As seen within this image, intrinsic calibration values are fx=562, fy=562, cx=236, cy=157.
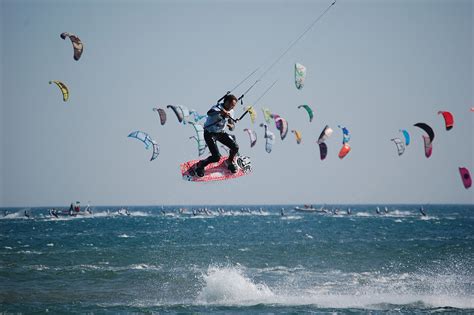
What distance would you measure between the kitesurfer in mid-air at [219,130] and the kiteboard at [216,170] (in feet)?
1.48

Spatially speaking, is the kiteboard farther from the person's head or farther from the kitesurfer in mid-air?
the person's head

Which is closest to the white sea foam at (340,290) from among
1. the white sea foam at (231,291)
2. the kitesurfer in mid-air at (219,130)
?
the white sea foam at (231,291)

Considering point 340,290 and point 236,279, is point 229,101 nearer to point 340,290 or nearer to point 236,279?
point 236,279

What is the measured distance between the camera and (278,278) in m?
26.5

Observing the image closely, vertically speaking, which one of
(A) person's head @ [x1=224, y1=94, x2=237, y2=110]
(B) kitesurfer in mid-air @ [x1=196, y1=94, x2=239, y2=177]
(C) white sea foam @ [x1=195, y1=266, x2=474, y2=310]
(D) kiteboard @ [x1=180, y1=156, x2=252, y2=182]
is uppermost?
(A) person's head @ [x1=224, y1=94, x2=237, y2=110]

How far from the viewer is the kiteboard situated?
1390 centimetres

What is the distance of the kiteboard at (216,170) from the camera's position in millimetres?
13898

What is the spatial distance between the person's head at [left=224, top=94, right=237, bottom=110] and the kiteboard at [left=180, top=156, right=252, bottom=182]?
279 centimetres

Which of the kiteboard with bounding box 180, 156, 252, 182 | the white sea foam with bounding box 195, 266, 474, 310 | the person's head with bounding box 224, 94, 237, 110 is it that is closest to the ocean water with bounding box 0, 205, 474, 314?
the white sea foam with bounding box 195, 266, 474, 310

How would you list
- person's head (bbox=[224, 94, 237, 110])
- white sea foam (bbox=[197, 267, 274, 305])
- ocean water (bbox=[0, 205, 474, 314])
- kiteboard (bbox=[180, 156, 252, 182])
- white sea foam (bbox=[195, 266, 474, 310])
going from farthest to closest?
white sea foam (bbox=[197, 267, 274, 305])
white sea foam (bbox=[195, 266, 474, 310])
ocean water (bbox=[0, 205, 474, 314])
kiteboard (bbox=[180, 156, 252, 182])
person's head (bbox=[224, 94, 237, 110])

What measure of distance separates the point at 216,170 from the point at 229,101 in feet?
10.5

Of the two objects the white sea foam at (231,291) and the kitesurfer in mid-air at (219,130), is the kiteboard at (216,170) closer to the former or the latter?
the kitesurfer in mid-air at (219,130)

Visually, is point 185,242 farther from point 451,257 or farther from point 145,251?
point 451,257

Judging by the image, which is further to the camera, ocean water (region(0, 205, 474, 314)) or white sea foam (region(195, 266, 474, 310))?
white sea foam (region(195, 266, 474, 310))
